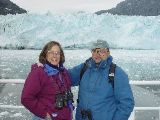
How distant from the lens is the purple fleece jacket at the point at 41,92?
2.65m

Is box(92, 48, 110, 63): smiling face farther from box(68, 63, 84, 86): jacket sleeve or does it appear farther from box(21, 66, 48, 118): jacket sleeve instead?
box(21, 66, 48, 118): jacket sleeve

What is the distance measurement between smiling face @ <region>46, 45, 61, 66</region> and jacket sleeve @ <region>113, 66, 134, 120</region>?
0.47 meters

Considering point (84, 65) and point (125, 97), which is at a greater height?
point (84, 65)

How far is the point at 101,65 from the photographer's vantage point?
281 centimetres

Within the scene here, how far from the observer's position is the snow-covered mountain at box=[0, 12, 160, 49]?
88500 millimetres

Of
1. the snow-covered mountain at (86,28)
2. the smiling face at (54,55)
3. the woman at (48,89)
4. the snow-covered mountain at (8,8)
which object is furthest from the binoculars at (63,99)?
the snow-covered mountain at (8,8)

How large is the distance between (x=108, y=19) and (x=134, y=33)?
10609 mm

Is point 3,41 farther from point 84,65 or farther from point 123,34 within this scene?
point 84,65

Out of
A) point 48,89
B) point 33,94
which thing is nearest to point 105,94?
point 48,89

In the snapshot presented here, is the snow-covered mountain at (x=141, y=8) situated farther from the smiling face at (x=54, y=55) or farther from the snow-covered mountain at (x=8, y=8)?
the smiling face at (x=54, y=55)

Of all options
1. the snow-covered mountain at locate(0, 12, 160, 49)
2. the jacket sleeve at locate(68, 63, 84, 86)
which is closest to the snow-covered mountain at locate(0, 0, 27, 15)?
the snow-covered mountain at locate(0, 12, 160, 49)

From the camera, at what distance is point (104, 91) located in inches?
111

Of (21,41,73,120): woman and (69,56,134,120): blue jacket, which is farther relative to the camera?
(69,56,134,120): blue jacket

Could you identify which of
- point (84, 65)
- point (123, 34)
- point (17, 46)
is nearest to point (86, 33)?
point (123, 34)
